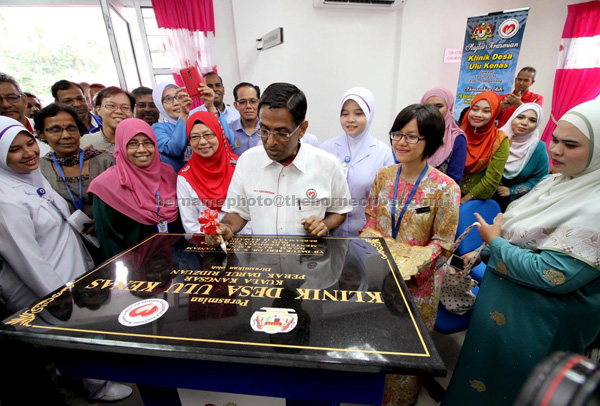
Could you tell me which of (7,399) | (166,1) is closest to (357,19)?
(166,1)

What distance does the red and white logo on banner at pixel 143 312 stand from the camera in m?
0.93

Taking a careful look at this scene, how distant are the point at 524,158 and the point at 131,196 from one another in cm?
404

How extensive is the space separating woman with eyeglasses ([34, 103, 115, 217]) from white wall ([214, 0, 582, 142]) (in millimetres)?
2918

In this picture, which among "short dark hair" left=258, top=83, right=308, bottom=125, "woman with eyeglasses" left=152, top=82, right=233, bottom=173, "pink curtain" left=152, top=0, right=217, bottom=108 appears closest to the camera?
"short dark hair" left=258, top=83, right=308, bottom=125

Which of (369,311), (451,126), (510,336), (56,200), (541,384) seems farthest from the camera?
(451,126)

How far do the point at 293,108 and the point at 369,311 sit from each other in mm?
1062

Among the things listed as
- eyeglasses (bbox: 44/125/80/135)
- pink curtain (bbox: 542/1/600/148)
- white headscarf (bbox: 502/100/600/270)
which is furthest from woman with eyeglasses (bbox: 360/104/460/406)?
pink curtain (bbox: 542/1/600/148)

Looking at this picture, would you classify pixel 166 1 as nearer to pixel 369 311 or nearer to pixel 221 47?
pixel 221 47

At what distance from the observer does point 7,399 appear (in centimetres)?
149

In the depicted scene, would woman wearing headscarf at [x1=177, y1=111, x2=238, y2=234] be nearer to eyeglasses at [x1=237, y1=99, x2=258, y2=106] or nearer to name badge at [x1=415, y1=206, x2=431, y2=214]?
eyeglasses at [x1=237, y1=99, x2=258, y2=106]

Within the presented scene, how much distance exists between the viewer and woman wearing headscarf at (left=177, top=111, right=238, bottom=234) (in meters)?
2.22

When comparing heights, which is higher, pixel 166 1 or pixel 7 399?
pixel 166 1

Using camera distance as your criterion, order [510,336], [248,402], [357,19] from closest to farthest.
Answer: [248,402]
[510,336]
[357,19]

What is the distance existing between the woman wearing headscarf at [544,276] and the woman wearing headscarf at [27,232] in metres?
2.55
